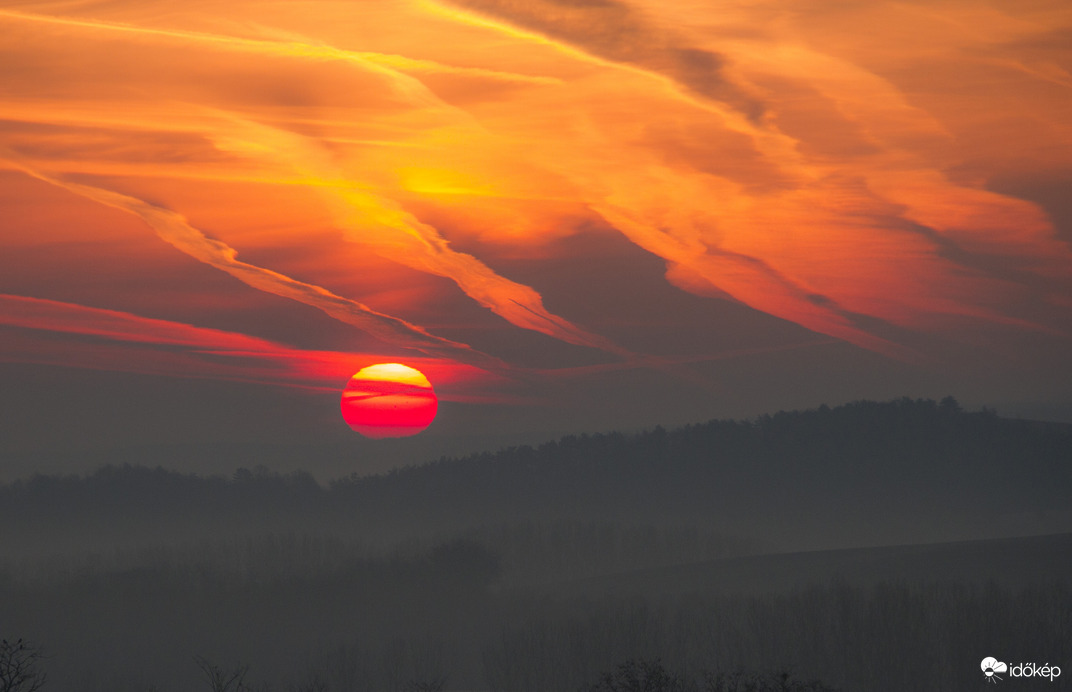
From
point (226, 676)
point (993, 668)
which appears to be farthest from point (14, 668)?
point (226, 676)

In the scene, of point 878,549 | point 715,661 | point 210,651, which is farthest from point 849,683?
point 210,651

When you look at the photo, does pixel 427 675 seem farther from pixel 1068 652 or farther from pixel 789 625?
pixel 1068 652

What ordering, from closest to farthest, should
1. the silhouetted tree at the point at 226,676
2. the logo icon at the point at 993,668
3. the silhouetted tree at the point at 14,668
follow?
the silhouetted tree at the point at 14,668 → the silhouetted tree at the point at 226,676 → the logo icon at the point at 993,668

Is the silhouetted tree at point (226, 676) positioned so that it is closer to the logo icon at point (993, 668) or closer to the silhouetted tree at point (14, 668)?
the silhouetted tree at point (14, 668)

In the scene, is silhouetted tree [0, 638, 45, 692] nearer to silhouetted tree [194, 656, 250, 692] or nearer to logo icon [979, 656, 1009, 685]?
silhouetted tree [194, 656, 250, 692]

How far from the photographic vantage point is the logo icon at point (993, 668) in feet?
329

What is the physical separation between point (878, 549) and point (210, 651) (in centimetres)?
11959

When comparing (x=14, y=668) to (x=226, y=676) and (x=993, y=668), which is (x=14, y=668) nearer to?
(x=993, y=668)

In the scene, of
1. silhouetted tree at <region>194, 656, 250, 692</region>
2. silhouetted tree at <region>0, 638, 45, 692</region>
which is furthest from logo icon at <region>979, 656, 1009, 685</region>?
silhouetted tree at <region>0, 638, 45, 692</region>

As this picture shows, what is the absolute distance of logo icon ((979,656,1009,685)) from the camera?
100281mm

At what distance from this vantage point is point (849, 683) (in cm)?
11412

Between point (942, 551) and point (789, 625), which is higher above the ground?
point (942, 551)

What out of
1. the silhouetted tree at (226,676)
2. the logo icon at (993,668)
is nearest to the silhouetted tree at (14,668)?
the silhouetted tree at (226,676)

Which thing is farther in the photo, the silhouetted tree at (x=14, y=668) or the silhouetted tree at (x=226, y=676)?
the silhouetted tree at (x=226, y=676)
